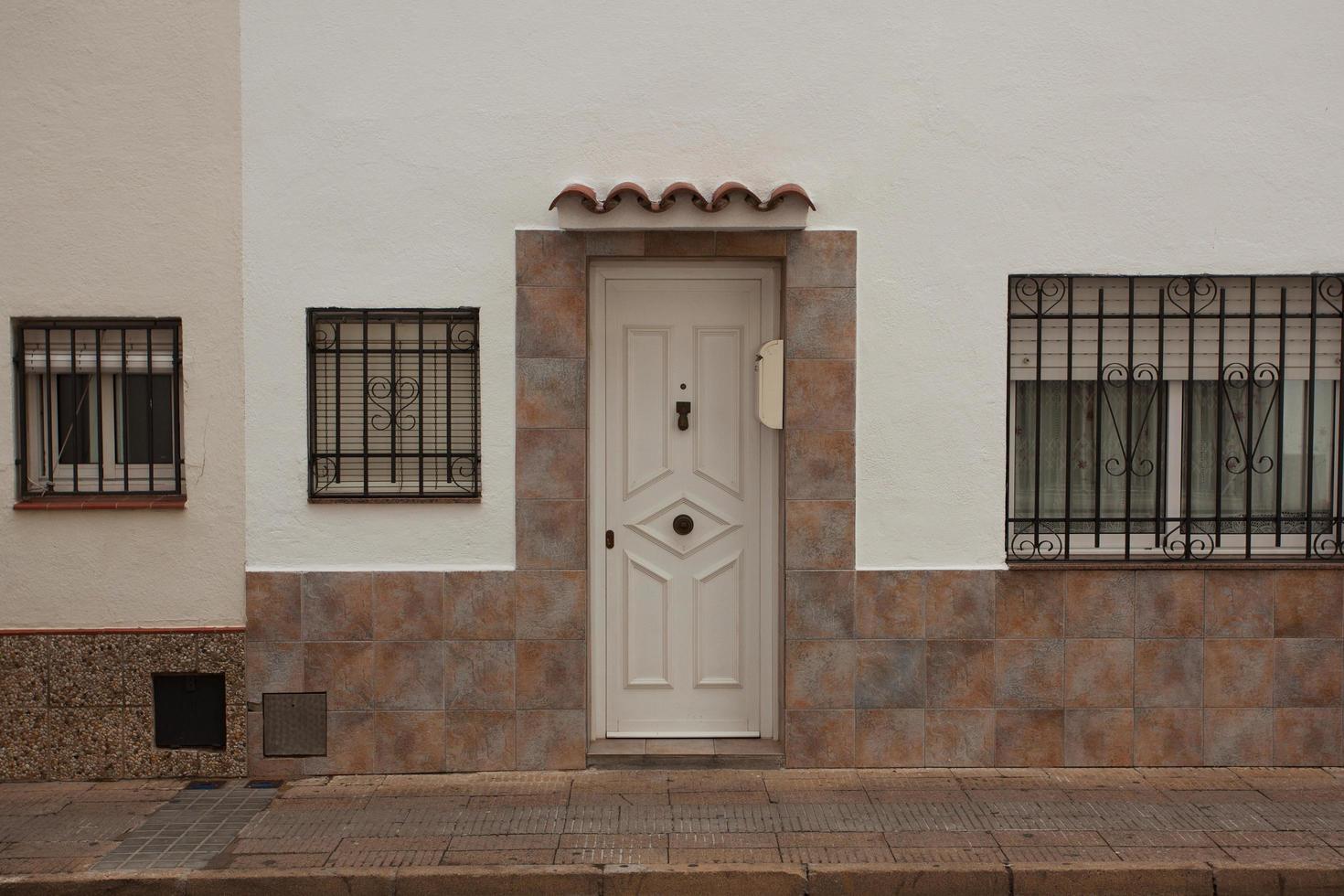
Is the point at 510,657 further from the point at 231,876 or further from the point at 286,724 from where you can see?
the point at 231,876

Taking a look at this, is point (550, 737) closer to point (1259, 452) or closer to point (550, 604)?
point (550, 604)

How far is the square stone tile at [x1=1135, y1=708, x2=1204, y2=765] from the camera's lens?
6.05 metres

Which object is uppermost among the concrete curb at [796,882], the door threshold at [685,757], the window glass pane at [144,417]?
the window glass pane at [144,417]

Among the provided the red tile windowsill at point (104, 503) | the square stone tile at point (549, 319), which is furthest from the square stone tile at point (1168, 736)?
the red tile windowsill at point (104, 503)

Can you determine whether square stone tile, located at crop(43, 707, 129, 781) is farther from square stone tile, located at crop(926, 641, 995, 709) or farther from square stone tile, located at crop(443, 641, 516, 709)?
square stone tile, located at crop(926, 641, 995, 709)

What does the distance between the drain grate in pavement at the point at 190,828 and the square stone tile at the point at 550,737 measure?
1.26m

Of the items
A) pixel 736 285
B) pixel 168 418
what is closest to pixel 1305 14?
pixel 736 285

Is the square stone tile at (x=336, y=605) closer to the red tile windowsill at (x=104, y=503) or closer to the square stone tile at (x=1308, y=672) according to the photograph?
the red tile windowsill at (x=104, y=503)

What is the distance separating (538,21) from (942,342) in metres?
2.63

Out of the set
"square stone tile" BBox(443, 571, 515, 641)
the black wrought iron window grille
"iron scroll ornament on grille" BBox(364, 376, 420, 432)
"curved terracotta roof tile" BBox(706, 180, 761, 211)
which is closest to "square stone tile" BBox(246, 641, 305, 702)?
"square stone tile" BBox(443, 571, 515, 641)

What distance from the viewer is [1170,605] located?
6.04m

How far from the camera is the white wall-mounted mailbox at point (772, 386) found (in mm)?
5973

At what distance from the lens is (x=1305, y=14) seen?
5.95 meters

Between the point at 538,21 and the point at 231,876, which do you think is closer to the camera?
the point at 231,876
